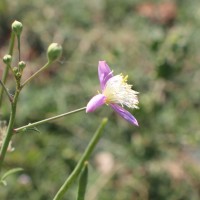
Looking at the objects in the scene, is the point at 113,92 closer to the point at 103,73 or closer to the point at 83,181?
the point at 103,73

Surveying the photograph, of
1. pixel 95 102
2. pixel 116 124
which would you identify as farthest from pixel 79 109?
pixel 116 124

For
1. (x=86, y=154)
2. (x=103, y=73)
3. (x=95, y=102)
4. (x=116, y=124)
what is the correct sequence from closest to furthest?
(x=86, y=154)
(x=95, y=102)
(x=103, y=73)
(x=116, y=124)

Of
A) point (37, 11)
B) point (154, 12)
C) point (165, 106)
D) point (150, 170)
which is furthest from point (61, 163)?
point (154, 12)

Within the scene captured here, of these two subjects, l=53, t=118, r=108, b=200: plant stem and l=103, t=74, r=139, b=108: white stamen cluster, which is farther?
l=103, t=74, r=139, b=108: white stamen cluster

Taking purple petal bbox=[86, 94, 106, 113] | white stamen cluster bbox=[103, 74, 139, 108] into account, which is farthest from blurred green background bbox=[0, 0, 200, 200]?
purple petal bbox=[86, 94, 106, 113]

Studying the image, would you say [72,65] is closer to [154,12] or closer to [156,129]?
[156,129]

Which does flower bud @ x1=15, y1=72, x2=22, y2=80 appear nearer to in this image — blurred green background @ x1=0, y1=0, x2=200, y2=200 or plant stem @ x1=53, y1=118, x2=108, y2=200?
plant stem @ x1=53, y1=118, x2=108, y2=200
